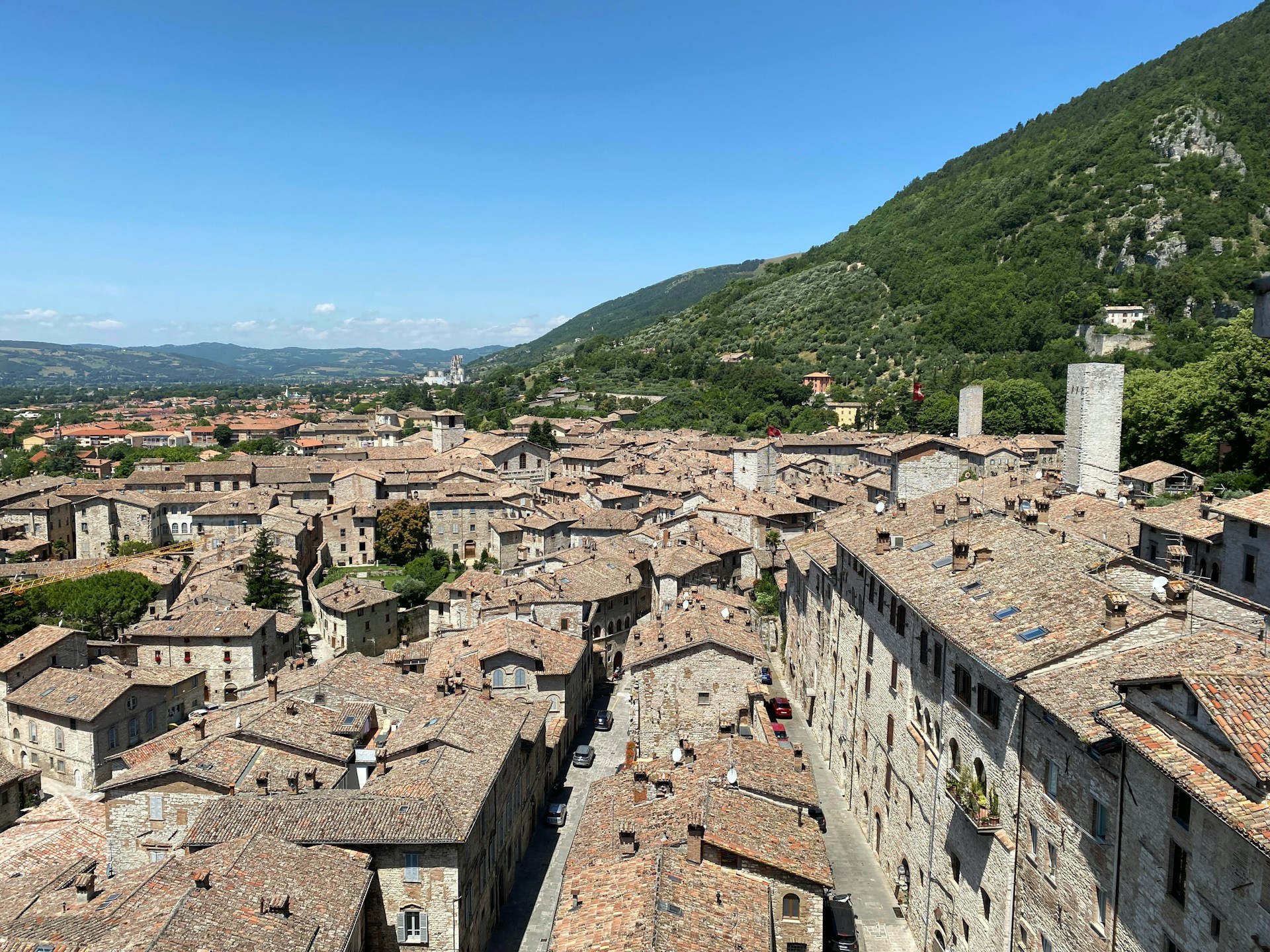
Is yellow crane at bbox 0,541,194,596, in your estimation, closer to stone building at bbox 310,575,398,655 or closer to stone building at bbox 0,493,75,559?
stone building at bbox 0,493,75,559

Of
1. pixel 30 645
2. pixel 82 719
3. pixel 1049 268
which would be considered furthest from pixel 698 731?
pixel 1049 268

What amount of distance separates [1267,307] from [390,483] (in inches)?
2864

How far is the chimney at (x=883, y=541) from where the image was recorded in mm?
27906

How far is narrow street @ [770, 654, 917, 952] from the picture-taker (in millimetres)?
22391

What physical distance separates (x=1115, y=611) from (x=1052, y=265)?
122998 mm

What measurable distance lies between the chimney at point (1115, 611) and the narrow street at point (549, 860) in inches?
505

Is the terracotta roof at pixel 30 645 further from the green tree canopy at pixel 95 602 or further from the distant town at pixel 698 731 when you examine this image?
the green tree canopy at pixel 95 602

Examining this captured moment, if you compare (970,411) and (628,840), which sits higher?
(970,411)

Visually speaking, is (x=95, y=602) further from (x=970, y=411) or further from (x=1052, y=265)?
(x=1052, y=265)

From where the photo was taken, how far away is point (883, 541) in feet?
93.5

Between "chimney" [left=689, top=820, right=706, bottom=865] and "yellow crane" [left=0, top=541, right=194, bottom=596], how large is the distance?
147ft

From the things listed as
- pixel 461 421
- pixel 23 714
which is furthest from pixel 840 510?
pixel 461 421

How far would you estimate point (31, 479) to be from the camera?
8381cm

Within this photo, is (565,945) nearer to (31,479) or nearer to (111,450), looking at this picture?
(31,479)
